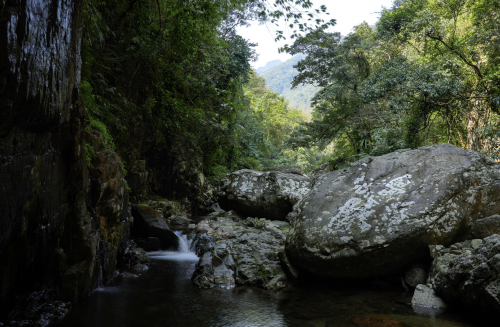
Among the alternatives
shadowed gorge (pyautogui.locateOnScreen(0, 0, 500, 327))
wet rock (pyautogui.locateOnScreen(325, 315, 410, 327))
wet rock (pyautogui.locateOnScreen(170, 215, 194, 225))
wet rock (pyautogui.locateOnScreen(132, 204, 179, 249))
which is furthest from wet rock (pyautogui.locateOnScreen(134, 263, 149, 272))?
wet rock (pyautogui.locateOnScreen(325, 315, 410, 327))

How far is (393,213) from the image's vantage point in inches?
200

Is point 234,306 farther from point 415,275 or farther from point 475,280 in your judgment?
point 475,280

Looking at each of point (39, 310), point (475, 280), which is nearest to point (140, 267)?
point (39, 310)

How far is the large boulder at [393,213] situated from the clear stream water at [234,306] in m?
0.49

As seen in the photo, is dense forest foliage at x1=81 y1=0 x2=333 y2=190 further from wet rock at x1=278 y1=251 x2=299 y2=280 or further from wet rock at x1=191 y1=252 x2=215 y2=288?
wet rock at x1=278 y1=251 x2=299 y2=280

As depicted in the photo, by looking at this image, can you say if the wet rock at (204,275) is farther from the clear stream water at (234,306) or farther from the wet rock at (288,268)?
the wet rock at (288,268)

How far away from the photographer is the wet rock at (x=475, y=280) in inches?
140

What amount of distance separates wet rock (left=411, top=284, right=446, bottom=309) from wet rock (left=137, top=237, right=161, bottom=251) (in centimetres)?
579

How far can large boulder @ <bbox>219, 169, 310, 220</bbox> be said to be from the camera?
1112cm

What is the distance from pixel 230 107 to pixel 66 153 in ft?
22.0

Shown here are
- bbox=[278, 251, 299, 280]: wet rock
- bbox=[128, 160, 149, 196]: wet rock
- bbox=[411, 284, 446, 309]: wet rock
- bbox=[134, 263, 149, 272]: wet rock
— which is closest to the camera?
bbox=[411, 284, 446, 309]: wet rock

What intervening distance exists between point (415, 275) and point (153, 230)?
6031 mm

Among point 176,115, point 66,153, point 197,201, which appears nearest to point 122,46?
point 176,115

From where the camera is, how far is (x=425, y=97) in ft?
31.3
